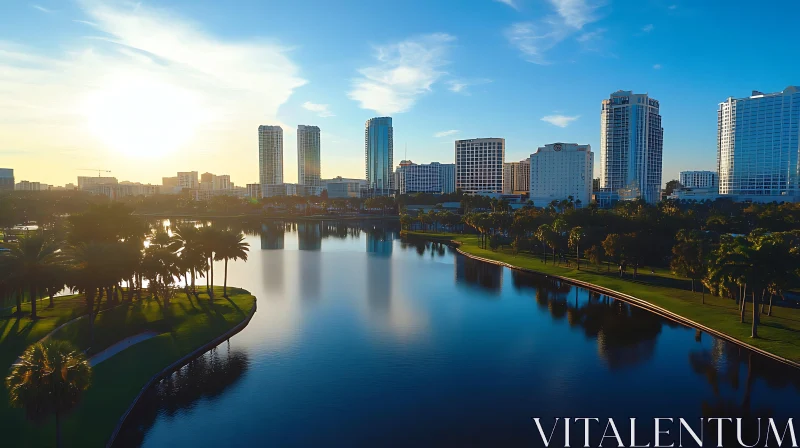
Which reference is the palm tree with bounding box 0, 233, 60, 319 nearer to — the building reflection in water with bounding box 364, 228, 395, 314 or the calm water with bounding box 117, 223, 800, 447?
the calm water with bounding box 117, 223, 800, 447

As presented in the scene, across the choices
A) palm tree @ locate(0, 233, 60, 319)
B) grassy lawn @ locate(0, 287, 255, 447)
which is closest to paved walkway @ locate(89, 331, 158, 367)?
grassy lawn @ locate(0, 287, 255, 447)

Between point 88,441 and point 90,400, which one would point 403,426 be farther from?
point 90,400

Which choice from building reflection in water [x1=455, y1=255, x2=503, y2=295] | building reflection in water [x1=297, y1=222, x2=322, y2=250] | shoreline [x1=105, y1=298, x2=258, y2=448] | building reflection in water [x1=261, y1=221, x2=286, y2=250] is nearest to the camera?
shoreline [x1=105, y1=298, x2=258, y2=448]

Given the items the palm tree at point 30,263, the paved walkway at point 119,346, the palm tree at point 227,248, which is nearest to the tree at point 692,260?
the palm tree at point 227,248

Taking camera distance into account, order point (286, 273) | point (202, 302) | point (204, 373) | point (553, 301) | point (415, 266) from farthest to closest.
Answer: point (415, 266) → point (286, 273) → point (553, 301) → point (202, 302) → point (204, 373)

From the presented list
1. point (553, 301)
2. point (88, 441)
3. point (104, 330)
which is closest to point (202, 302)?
point (104, 330)

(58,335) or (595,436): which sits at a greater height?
(58,335)

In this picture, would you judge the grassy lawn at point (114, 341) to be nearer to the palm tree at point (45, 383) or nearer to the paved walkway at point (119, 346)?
the paved walkway at point (119, 346)

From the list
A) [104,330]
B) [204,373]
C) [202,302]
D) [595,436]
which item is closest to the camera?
[595,436]
